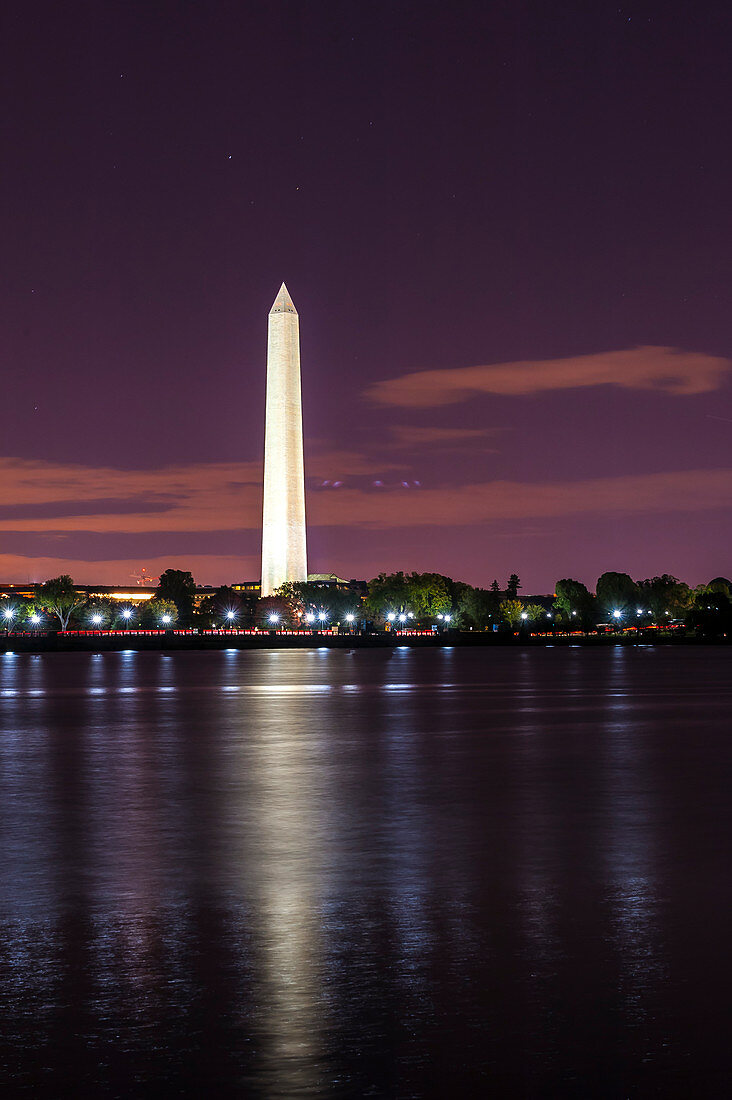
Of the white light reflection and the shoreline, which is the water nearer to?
the white light reflection

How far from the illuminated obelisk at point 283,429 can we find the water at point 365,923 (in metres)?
122

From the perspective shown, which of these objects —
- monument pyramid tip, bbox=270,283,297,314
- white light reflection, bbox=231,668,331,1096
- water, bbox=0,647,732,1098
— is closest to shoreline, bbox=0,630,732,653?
monument pyramid tip, bbox=270,283,297,314

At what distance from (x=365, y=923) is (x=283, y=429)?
138m

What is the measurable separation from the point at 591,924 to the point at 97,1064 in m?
4.67

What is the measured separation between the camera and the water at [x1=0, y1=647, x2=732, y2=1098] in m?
7.16

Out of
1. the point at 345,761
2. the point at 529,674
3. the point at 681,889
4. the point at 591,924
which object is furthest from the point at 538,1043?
the point at 529,674

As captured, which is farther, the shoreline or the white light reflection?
the shoreline

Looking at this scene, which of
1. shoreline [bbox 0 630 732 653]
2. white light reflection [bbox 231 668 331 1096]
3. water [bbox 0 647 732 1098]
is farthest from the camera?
shoreline [bbox 0 630 732 653]

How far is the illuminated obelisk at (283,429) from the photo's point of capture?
14750 cm

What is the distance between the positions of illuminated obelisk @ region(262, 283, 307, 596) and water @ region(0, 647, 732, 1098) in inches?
4791

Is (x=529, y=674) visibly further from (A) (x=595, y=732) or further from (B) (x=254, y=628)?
(B) (x=254, y=628)

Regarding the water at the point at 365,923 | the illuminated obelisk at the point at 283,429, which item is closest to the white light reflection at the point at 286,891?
the water at the point at 365,923

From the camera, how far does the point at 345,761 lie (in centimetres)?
2550

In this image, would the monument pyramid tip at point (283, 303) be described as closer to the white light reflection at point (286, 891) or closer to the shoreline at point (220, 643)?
the shoreline at point (220, 643)
